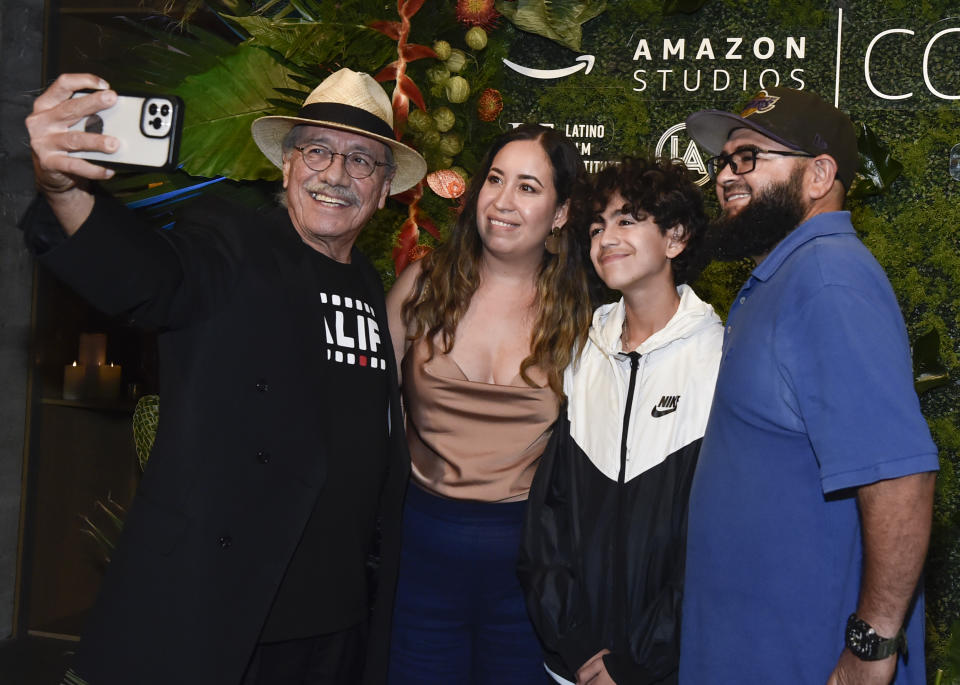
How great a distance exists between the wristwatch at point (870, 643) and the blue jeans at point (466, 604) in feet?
2.96

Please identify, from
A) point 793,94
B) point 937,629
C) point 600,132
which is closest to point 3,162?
point 600,132

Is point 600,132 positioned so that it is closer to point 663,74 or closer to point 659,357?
point 663,74

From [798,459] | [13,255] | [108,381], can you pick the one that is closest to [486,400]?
[798,459]

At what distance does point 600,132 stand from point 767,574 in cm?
218

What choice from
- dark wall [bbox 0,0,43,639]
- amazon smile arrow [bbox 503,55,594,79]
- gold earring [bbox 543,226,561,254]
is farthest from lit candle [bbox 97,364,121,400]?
gold earring [bbox 543,226,561,254]

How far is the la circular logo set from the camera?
3.48 m

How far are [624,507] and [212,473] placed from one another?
900 millimetres

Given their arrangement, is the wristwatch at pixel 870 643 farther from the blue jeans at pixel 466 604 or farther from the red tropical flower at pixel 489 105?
the red tropical flower at pixel 489 105

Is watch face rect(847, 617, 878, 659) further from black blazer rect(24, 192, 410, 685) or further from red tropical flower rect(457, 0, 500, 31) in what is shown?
red tropical flower rect(457, 0, 500, 31)

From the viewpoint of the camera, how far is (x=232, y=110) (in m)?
3.15

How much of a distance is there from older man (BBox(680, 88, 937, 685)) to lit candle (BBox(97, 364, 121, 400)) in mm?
3488

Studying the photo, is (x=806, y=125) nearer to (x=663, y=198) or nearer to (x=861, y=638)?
(x=663, y=198)

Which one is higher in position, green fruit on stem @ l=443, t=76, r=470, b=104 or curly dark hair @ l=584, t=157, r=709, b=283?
green fruit on stem @ l=443, t=76, r=470, b=104

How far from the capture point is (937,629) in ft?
10.8
